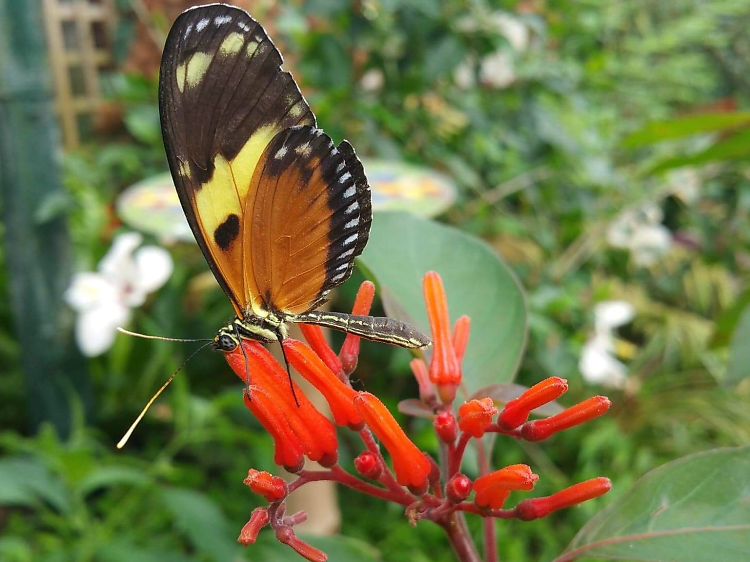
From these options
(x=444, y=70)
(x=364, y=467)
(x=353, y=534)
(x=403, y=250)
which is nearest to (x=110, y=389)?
(x=353, y=534)

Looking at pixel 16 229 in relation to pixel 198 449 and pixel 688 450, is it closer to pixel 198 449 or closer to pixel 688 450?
pixel 198 449

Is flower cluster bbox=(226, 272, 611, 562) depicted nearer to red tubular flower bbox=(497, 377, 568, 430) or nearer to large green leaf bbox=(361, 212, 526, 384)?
red tubular flower bbox=(497, 377, 568, 430)

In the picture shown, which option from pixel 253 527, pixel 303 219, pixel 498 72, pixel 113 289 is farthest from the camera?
pixel 498 72

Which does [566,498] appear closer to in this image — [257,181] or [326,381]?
[326,381]

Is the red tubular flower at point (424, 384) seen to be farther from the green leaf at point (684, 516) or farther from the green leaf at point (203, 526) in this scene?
the green leaf at point (203, 526)

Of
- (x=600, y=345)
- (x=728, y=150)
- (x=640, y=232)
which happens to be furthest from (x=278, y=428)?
(x=640, y=232)

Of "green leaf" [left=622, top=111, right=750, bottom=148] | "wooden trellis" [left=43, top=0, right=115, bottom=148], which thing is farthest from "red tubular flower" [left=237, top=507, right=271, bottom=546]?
"wooden trellis" [left=43, top=0, right=115, bottom=148]
